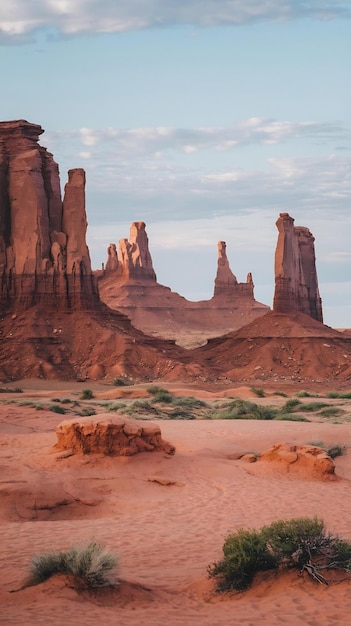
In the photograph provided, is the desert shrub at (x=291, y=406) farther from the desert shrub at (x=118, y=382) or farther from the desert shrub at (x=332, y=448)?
the desert shrub at (x=118, y=382)

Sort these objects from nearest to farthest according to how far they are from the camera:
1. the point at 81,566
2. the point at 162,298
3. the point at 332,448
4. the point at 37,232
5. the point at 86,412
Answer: the point at 81,566 → the point at 332,448 → the point at 86,412 → the point at 37,232 → the point at 162,298

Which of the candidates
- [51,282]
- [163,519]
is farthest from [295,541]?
[51,282]

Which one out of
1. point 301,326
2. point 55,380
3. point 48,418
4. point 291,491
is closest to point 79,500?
point 291,491

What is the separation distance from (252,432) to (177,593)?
609 inches

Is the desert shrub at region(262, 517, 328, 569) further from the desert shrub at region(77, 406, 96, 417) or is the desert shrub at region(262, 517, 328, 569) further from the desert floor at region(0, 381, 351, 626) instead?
the desert shrub at region(77, 406, 96, 417)

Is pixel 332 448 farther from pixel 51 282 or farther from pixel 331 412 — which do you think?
pixel 51 282

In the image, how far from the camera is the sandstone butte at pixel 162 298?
4692 inches

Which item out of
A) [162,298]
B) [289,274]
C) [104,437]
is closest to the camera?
[104,437]

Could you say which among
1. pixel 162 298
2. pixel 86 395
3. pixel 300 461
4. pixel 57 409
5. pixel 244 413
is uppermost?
pixel 162 298

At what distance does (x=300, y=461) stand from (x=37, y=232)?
43545 millimetres

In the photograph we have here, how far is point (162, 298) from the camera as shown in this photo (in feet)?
413

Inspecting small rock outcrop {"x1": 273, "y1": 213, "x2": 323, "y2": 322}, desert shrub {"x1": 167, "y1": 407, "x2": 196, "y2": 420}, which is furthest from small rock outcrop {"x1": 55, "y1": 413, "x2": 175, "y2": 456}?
small rock outcrop {"x1": 273, "y1": 213, "x2": 323, "y2": 322}

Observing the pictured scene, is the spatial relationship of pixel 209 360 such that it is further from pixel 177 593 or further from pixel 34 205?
pixel 177 593

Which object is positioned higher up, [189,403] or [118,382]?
[118,382]
